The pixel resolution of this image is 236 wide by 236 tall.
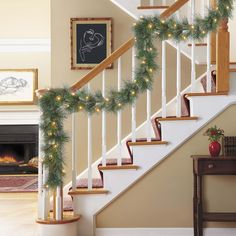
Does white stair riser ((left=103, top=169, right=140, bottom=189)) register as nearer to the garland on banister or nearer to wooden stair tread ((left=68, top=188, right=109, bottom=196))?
wooden stair tread ((left=68, top=188, right=109, bottom=196))

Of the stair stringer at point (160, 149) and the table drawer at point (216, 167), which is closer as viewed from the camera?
the table drawer at point (216, 167)

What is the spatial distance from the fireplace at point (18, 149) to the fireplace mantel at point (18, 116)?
0.18 meters

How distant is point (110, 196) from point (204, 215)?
0.87 meters

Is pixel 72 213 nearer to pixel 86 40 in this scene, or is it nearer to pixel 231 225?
pixel 231 225

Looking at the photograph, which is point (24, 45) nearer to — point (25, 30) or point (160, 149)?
point (25, 30)

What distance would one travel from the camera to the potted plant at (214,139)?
4.23 m

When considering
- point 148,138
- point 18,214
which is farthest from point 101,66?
point 18,214

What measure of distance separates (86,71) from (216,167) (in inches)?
87.9

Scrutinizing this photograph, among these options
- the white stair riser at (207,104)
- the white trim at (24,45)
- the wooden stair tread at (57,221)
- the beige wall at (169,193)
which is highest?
the white trim at (24,45)

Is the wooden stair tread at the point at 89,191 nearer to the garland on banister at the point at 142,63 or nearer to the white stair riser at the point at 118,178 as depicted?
the white stair riser at the point at 118,178

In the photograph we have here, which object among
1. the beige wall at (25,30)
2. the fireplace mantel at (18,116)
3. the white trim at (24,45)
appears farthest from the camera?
the fireplace mantel at (18,116)

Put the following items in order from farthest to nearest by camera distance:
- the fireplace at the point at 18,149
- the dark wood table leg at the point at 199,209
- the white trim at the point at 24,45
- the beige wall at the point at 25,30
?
1. the fireplace at the point at 18,149
2. the white trim at the point at 24,45
3. the beige wall at the point at 25,30
4. the dark wood table leg at the point at 199,209

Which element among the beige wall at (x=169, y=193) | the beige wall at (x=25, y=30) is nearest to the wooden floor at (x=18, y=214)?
the beige wall at (x=169, y=193)

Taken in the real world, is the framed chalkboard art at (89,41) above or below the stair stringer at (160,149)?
above
